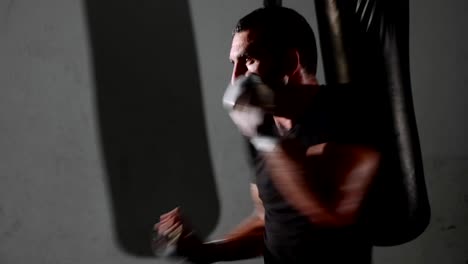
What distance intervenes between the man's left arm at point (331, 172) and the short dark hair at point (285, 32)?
0.90 feet

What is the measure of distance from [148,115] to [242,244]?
71 centimetres

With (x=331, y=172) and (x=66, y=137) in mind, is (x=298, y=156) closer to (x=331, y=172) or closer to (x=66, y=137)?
(x=331, y=172)

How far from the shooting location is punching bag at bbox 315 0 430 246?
940mm

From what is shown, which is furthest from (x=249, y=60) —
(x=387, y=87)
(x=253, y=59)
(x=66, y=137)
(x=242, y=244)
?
(x=66, y=137)

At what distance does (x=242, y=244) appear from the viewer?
1188mm

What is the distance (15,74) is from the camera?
5.15 ft

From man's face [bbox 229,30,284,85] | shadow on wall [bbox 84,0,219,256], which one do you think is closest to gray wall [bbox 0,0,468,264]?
shadow on wall [bbox 84,0,219,256]

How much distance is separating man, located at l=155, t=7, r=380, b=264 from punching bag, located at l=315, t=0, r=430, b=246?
0.07 metres

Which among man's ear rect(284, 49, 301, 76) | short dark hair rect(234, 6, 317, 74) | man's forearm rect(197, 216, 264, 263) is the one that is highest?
short dark hair rect(234, 6, 317, 74)

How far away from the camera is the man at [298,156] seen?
0.82m

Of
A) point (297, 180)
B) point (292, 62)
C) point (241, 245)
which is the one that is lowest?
point (241, 245)

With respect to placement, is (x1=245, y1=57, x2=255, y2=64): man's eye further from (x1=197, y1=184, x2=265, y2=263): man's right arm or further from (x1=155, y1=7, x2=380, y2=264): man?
(x1=197, y1=184, x2=265, y2=263): man's right arm

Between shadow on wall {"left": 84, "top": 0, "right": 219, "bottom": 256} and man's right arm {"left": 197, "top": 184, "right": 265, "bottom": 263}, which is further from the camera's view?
shadow on wall {"left": 84, "top": 0, "right": 219, "bottom": 256}

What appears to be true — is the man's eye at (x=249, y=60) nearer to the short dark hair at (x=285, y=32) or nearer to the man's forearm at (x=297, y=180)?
the short dark hair at (x=285, y=32)
